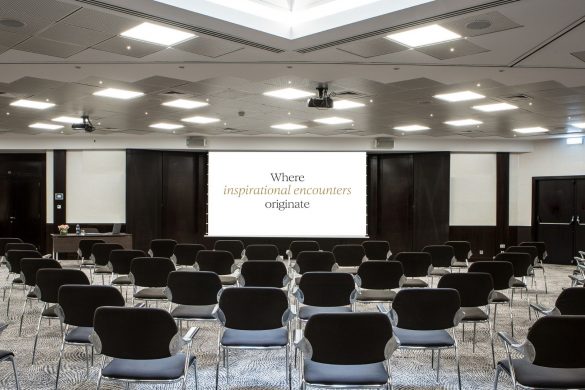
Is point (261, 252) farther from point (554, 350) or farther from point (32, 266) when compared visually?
point (554, 350)

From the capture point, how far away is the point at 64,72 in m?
6.81

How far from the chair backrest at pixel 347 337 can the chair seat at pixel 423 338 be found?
88cm

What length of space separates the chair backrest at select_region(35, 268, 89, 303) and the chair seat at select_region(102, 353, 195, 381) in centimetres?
154

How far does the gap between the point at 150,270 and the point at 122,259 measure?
4.16ft

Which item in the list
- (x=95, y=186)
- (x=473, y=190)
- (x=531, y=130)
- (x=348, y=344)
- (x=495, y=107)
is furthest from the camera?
(x=473, y=190)

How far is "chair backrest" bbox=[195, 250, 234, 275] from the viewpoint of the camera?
666 centimetres

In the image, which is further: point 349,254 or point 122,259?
point 349,254

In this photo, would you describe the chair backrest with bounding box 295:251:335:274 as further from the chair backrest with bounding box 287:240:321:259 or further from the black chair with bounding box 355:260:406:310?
the chair backrest with bounding box 287:240:321:259

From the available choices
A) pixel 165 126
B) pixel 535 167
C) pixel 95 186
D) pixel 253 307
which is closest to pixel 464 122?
pixel 535 167

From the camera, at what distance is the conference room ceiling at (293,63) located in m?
4.73

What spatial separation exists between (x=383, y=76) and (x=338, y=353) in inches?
187

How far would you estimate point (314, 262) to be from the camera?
22.2 ft

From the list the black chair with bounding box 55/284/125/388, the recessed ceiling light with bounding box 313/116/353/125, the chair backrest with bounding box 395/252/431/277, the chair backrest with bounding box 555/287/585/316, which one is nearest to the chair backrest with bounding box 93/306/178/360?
the black chair with bounding box 55/284/125/388

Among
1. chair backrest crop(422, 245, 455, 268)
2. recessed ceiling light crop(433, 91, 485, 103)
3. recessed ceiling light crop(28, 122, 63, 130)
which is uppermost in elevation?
recessed ceiling light crop(433, 91, 485, 103)
